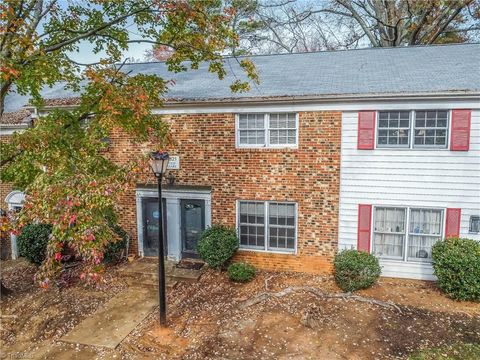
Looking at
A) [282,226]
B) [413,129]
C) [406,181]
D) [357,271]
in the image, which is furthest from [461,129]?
[282,226]

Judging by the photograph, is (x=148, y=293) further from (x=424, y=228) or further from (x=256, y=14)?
(x=256, y=14)

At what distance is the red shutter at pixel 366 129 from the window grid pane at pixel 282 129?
1797mm

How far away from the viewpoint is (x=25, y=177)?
26.8 ft

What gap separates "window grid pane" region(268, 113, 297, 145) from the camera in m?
10.3

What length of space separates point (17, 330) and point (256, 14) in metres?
23.0

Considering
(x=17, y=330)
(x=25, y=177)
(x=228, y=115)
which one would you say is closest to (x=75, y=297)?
(x=17, y=330)

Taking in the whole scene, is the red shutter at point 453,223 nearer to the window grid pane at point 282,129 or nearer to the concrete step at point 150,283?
the window grid pane at point 282,129

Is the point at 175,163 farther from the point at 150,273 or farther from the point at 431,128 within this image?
the point at 431,128

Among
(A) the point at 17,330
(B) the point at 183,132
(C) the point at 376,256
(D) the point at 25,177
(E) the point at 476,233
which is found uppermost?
(B) the point at 183,132

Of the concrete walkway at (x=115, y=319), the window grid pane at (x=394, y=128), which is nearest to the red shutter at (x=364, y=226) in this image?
the window grid pane at (x=394, y=128)

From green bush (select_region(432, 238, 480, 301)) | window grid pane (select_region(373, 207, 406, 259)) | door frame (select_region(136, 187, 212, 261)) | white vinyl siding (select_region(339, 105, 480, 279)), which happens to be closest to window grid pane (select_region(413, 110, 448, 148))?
white vinyl siding (select_region(339, 105, 480, 279))

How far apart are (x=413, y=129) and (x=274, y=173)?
3932 millimetres

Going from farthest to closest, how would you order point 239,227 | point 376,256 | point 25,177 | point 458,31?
point 458,31, point 239,227, point 376,256, point 25,177

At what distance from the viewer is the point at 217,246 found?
1044cm
